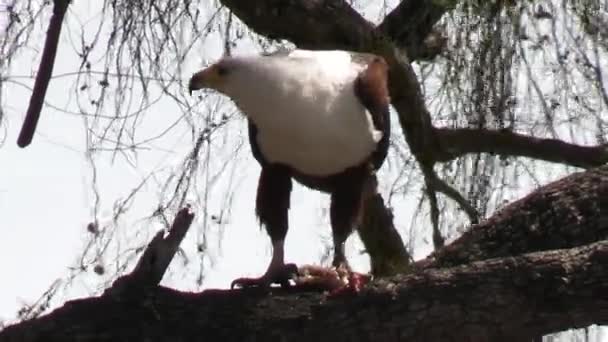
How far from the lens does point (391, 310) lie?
2686 mm

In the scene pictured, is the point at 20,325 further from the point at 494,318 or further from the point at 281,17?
the point at 281,17

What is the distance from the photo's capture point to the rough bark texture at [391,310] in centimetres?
260

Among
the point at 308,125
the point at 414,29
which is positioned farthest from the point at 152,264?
the point at 414,29

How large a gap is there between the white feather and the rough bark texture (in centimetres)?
69

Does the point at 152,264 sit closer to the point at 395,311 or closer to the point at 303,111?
the point at 395,311

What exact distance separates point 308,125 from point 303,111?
0.04m

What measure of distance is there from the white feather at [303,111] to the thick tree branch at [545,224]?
1.69 feet

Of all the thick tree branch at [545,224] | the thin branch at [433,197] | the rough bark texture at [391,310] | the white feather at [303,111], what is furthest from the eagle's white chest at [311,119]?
the thin branch at [433,197]

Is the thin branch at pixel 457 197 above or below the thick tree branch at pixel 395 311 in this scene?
above

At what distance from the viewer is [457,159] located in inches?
180

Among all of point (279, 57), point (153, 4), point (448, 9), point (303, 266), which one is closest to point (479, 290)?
point (303, 266)

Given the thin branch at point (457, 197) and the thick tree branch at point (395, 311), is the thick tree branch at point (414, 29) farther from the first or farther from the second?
the thick tree branch at point (395, 311)

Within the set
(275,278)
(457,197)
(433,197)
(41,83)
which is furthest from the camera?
(433,197)

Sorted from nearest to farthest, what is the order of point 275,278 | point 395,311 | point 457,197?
point 395,311 → point 275,278 → point 457,197
